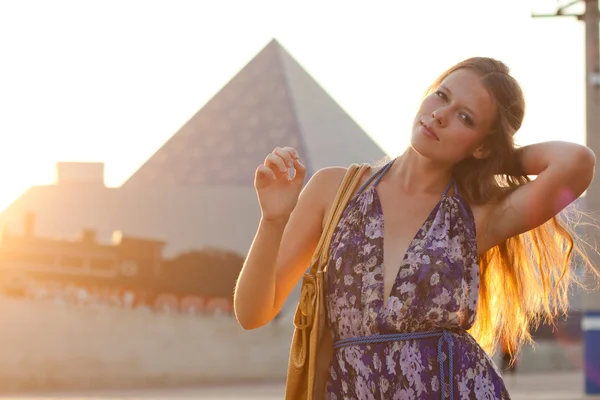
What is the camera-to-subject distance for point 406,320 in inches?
102

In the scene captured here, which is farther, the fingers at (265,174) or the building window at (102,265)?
the building window at (102,265)

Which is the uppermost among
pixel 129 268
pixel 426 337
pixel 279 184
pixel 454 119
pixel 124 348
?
pixel 129 268

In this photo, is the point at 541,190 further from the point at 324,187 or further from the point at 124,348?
the point at 124,348

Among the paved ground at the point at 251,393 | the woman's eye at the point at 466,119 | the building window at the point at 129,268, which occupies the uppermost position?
the building window at the point at 129,268

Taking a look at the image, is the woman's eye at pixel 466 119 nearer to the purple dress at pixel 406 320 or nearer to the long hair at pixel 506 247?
the long hair at pixel 506 247

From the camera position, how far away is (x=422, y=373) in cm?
261

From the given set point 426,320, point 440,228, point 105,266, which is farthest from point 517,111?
point 105,266

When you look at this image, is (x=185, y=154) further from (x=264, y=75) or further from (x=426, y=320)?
(x=426, y=320)

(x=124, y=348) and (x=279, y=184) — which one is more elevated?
(x=279, y=184)

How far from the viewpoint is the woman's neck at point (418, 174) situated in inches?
111

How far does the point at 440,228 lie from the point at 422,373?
316 millimetres

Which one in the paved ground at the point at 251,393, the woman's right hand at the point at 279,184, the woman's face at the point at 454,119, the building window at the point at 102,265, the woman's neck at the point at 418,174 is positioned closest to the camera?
the woman's right hand at the point at 279,184

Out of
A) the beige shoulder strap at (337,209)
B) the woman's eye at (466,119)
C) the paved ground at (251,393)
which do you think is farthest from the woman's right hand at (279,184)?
the paved ground at (251,393)

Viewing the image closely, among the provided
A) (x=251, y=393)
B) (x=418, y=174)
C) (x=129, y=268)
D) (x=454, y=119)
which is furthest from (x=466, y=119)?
(x=129, y=268)
